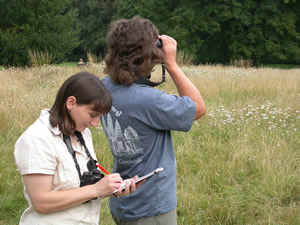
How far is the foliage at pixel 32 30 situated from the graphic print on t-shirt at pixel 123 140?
1238 centimetres

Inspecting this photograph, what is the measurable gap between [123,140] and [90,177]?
309 millimetres

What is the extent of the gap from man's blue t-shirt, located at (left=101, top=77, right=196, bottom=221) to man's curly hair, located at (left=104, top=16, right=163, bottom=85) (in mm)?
67

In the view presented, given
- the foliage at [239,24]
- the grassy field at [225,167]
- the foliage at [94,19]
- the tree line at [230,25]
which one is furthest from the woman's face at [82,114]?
the foliage at [94,19]

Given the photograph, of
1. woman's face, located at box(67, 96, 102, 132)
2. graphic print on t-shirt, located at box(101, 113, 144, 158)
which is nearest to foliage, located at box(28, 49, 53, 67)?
graphic print on t-shirt, located at box(101, 113, 144, 158)

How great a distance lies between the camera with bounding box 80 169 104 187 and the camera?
5.01ft

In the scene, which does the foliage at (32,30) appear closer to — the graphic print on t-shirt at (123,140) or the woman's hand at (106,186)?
the graphic print on t-shirt at (123,140)

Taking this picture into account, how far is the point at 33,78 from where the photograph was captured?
30.8 feet

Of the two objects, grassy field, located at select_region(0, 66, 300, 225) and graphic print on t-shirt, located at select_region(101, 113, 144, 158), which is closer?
graphic print on t-shirt, located at select_region(101, 113, 144, 158)

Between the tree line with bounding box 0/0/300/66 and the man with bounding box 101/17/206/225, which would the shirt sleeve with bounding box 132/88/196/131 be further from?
the tree line with bounding box 0/0/300/66

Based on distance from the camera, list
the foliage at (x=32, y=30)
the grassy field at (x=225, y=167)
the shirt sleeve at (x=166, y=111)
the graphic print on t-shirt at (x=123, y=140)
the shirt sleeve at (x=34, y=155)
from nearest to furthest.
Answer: the shirt sleeve at (x=34, y=155), the shirt sleeve at (x=166, y=111), the graphic print on t-shirt at (x=123, y=140), the grassy field at (x=225, y=167), the foliage at (x=32, y=30)

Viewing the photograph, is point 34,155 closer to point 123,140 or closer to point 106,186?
point 106,186

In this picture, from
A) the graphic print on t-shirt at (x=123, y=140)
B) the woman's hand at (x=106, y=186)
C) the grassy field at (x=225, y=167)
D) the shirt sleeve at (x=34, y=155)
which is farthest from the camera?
the grassy field at (x=225, y=167)

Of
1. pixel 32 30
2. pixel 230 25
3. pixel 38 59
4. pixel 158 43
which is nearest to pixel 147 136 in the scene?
pixel 158 43

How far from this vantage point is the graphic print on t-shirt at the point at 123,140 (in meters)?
1.74
